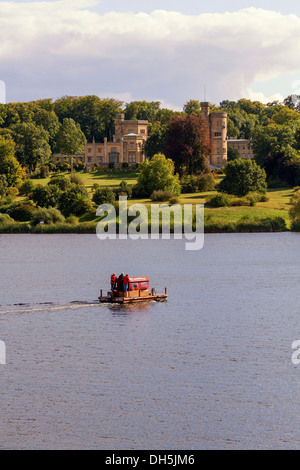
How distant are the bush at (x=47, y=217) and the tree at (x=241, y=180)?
118ft

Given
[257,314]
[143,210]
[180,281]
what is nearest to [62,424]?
[257,314]

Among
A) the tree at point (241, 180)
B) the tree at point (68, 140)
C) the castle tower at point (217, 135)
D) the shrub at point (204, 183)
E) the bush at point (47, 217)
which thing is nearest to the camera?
the bush at point (47, 217)

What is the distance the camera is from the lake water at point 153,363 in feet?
98.2

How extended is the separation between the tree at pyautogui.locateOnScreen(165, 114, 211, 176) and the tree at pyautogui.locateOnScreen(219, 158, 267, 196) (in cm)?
2162

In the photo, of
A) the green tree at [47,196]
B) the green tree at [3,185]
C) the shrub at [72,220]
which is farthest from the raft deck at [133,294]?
A: the green tree at [3,185]

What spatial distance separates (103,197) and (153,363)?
84787 millimetres

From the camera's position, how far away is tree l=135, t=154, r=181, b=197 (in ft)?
454

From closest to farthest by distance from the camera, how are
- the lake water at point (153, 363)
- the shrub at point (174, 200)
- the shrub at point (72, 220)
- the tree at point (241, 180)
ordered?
the lake water at point (153, 363)
the shrub at point (72, 220)
the shrub at point (174, 200)
the tree at point (241, 180)

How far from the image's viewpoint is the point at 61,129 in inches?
7692

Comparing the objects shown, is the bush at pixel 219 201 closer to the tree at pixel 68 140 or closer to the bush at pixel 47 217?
the bush at pixel 47 217

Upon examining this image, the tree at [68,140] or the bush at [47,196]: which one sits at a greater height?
the tree at [68,140]

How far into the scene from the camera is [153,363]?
3866cm
